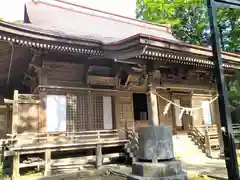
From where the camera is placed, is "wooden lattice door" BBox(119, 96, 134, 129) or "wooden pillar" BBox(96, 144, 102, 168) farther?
"wooden lattice door" BBox(119, 96, 134, 129)

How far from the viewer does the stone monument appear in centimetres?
529

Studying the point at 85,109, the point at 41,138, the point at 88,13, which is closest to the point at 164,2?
the point at 88,13

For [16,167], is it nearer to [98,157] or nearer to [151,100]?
[98,157]

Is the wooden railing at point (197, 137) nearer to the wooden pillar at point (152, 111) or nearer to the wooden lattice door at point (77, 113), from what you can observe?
the wooden lattice door at point (77, 113)

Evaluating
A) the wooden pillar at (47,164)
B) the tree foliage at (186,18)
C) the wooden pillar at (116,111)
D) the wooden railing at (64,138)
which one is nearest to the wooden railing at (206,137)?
the wooden railing at (64,138)

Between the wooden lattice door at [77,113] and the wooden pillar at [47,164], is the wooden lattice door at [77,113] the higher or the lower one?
the higher one

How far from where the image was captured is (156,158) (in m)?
5.49

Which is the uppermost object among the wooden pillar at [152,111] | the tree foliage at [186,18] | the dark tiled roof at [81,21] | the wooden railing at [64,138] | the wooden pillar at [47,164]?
the tree foliage at [186,18]

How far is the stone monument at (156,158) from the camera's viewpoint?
5285 millimetres

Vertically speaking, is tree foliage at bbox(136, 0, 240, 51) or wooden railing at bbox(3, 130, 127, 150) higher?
tree foliage at bbox(136, 0, 240, 51)

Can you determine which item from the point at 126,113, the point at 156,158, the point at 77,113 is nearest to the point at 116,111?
the point at 126,113

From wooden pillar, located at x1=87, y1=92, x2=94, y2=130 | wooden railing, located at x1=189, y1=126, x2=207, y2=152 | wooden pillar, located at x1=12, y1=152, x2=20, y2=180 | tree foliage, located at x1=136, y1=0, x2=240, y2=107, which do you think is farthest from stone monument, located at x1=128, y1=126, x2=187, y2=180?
tree foliage, located at x1=136, y1=0, x2=240, y2=107

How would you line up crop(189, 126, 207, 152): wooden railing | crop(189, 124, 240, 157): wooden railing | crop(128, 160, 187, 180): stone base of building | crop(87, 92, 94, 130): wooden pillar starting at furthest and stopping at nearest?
crop(189, 126, 207, 152): wooden railing
crop(189, 124, 240, 157): wooden railing
crop(87, 92, 94, 130): wooden pillar
crop(128, 160, 187, 180): stone base of building

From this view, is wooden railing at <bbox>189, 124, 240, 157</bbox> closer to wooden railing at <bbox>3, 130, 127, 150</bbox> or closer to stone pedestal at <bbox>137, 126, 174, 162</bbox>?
wooden railing at <bbox>3, 130, 127, 150</bbox>
